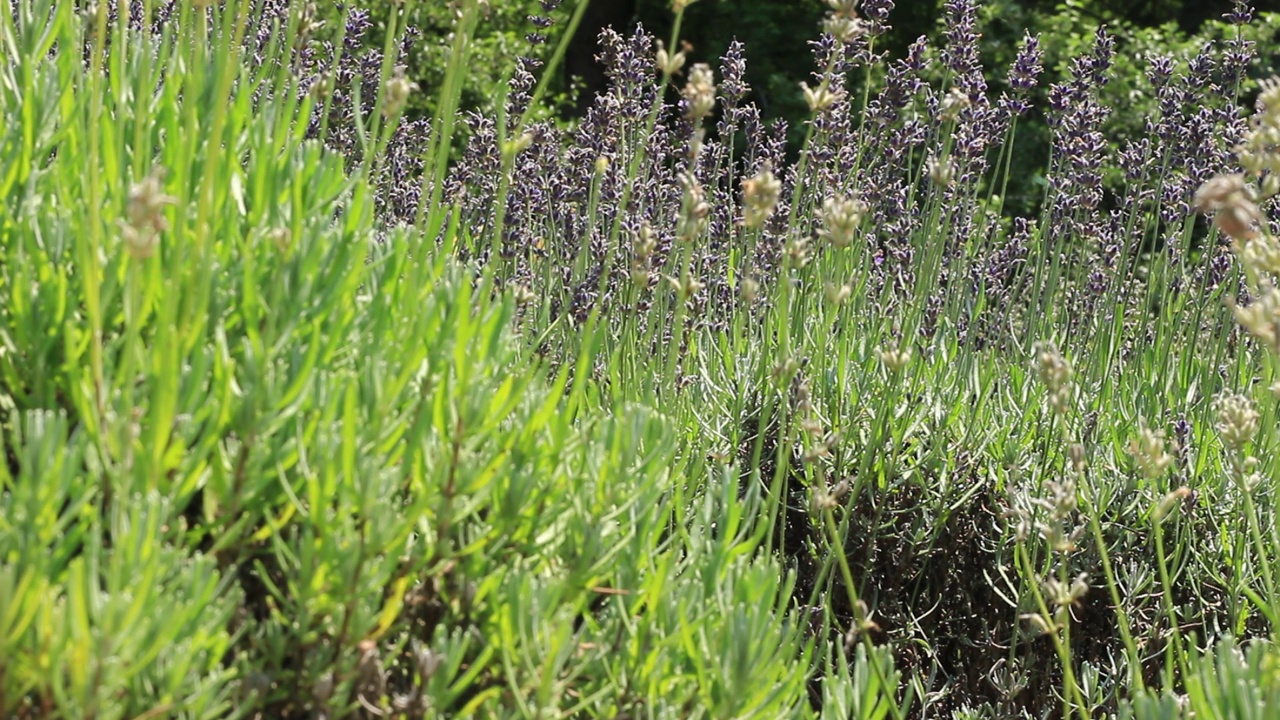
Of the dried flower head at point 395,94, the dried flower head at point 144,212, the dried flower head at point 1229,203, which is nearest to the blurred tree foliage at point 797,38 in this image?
the dried flower head at point 395,94

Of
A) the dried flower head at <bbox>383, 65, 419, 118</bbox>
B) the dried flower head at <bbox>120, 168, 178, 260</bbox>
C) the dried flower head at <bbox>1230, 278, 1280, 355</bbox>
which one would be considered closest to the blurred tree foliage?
the dried flower head at <bbox>383, 65, 419, 118</bbox>

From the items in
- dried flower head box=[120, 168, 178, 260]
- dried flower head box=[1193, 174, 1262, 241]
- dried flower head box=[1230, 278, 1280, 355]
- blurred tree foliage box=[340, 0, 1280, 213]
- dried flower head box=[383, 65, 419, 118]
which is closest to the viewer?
dried flower head box=[120, 168, 178, 260]

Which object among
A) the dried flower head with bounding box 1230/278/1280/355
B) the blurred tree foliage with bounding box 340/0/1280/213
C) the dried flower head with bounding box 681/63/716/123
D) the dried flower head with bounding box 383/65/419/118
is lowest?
the blurred tree foliage with bounding box 340/0/1280/213

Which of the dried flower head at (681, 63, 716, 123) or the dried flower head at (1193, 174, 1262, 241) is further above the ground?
the dried flower head at (1193, 174, 1262, 241)

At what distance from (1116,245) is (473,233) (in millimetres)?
2141

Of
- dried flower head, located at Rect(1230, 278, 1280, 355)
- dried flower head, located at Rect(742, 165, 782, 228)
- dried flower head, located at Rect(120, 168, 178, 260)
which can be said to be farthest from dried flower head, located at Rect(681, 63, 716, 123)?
dried flower head, located at Rect(120, 168, 178, 260)

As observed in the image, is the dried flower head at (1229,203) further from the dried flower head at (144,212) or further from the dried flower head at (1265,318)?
the dried flower head at (144,212)

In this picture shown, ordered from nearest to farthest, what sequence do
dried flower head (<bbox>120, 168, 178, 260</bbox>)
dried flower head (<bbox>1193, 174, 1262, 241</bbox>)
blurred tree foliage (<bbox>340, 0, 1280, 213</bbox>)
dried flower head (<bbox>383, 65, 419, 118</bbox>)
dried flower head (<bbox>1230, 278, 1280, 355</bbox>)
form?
dried flower head (<bbox>120, 168, 178, 260</bbox>), dried flower head (<bbox>1193, 174, 1262, 241</bbox>), dried flower head (<bbox>1230, 278, 1280, 355</bbox>), dried flower head (<bbox>383, 65, 419, 118</bbox>), blurred tree foliage (<bbox>340, 0, 1280, 213</bbox>)

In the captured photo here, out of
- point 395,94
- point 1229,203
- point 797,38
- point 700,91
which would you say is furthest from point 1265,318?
point 797,38

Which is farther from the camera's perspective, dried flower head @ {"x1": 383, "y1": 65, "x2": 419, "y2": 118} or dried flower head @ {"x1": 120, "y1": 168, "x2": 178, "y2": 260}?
dried flower head @ {"x1": 383, "y1": 65, "x2": 419, "y2": 118}

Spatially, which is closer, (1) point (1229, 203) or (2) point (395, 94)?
(1) point (1229, 203)

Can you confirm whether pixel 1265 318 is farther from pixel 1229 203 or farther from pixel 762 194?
pixel 762 194

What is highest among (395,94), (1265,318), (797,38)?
(395,94)

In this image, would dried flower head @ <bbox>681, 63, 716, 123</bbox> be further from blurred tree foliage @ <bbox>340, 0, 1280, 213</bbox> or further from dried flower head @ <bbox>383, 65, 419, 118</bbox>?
blurred tree foliage @ <bbox>340, 0, 1280, 213</bbox>
